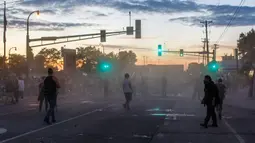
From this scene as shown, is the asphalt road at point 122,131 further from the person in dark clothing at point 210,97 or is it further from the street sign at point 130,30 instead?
the street sign at point 130,30

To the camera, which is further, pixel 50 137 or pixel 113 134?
pixel 113 134

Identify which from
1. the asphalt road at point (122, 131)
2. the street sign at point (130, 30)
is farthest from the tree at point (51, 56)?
Result: the asphalt road at point (122, 131)

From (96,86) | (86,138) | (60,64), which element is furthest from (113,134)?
(60,64)

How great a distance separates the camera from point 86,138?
12.0m

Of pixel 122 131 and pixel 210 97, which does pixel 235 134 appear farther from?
pixel 122 131

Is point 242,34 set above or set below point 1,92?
above

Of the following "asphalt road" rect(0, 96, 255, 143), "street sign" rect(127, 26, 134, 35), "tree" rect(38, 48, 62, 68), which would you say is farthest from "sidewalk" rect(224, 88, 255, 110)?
"tree" rect(38, 48, 62, 68)

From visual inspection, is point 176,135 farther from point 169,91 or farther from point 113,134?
point 169,91

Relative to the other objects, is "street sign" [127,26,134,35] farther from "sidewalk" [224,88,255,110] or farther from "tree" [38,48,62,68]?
"tree" [38,48,62,68]

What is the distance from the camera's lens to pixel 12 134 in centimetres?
1261

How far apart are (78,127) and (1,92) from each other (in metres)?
19.0

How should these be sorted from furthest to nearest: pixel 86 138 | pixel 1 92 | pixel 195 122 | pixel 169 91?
pixel 169 91
pixel 1 92
pixel 195 122
pixel 86 138

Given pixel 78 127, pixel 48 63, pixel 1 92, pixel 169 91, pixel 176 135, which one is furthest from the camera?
pixel 48 63

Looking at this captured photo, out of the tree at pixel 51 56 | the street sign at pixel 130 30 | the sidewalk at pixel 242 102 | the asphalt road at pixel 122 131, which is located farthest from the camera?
the tree at pixel 51 56
